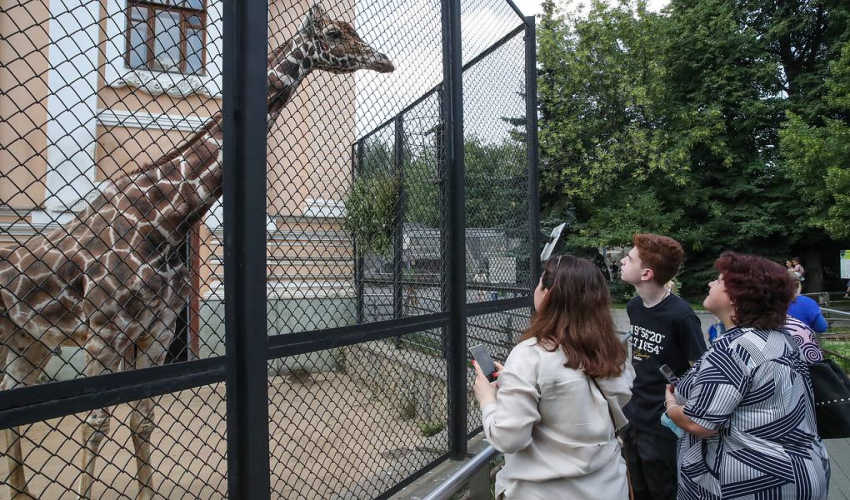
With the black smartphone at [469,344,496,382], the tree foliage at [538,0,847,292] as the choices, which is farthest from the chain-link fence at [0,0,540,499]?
the tree foliage at [538,0,847,292]

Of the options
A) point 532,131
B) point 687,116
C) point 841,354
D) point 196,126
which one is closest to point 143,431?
point 196,126

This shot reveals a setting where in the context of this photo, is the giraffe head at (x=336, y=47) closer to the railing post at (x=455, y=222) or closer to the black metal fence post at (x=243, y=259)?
the railing post at (x=455, y=222)

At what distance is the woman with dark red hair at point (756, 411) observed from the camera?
191 centimetres

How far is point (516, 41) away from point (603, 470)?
3696mm

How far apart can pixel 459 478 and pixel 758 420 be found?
1.18 metres

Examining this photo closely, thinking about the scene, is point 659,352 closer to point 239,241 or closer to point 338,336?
point 338,336

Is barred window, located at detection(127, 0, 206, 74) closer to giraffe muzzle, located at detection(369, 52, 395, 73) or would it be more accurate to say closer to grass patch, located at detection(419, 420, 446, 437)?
giraffe muzzle, located at detection(369, 52, 395, 73)

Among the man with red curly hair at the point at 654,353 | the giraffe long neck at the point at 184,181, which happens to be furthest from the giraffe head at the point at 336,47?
the man with red curly hair at the point at 654,353

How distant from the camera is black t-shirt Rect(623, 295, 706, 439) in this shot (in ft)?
8.89

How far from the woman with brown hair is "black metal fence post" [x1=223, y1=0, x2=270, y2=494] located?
0.81 m

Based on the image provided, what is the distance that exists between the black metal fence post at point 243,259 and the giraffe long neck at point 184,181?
104 cm

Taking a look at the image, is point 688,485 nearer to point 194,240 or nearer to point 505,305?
point 505,305

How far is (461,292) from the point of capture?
3113 mm

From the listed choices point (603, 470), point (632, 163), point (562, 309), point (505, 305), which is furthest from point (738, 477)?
point (632, 163)
